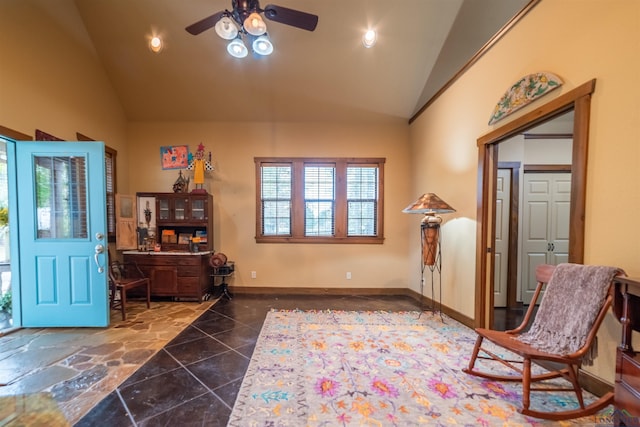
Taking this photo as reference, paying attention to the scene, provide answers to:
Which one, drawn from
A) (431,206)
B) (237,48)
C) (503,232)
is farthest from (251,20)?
(503,232)

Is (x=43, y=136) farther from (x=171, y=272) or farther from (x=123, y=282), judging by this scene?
(x=171, y=272)

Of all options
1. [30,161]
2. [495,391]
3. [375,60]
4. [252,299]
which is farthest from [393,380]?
[30,161]

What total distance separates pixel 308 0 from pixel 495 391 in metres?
→ 4.48

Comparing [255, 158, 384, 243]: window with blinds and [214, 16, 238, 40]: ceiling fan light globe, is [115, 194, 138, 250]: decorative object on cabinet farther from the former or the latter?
Answer: [214, 16, 238, 40]: ceiling fan light globe

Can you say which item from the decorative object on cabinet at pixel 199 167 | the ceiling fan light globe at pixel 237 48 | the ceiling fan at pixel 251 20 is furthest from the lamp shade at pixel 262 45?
the decorative object on cabinet at pixel 199 167

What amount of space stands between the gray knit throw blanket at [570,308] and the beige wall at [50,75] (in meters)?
5.35

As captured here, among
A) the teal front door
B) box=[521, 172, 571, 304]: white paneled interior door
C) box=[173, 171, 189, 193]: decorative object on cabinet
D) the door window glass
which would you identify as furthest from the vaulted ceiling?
box=[521, 172, 571, 304]: white paneled interior door

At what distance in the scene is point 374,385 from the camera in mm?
2018

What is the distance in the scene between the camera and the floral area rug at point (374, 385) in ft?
5.52

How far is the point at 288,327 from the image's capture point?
312cm

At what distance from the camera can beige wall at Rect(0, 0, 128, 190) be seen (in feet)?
8.97

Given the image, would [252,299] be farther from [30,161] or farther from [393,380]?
[30,161]

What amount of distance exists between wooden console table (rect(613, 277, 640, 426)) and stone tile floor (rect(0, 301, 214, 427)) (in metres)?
3.17

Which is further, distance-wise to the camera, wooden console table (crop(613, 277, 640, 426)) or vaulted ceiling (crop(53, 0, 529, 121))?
vaulted ceiling (crop(53, 0, 529, 121))
